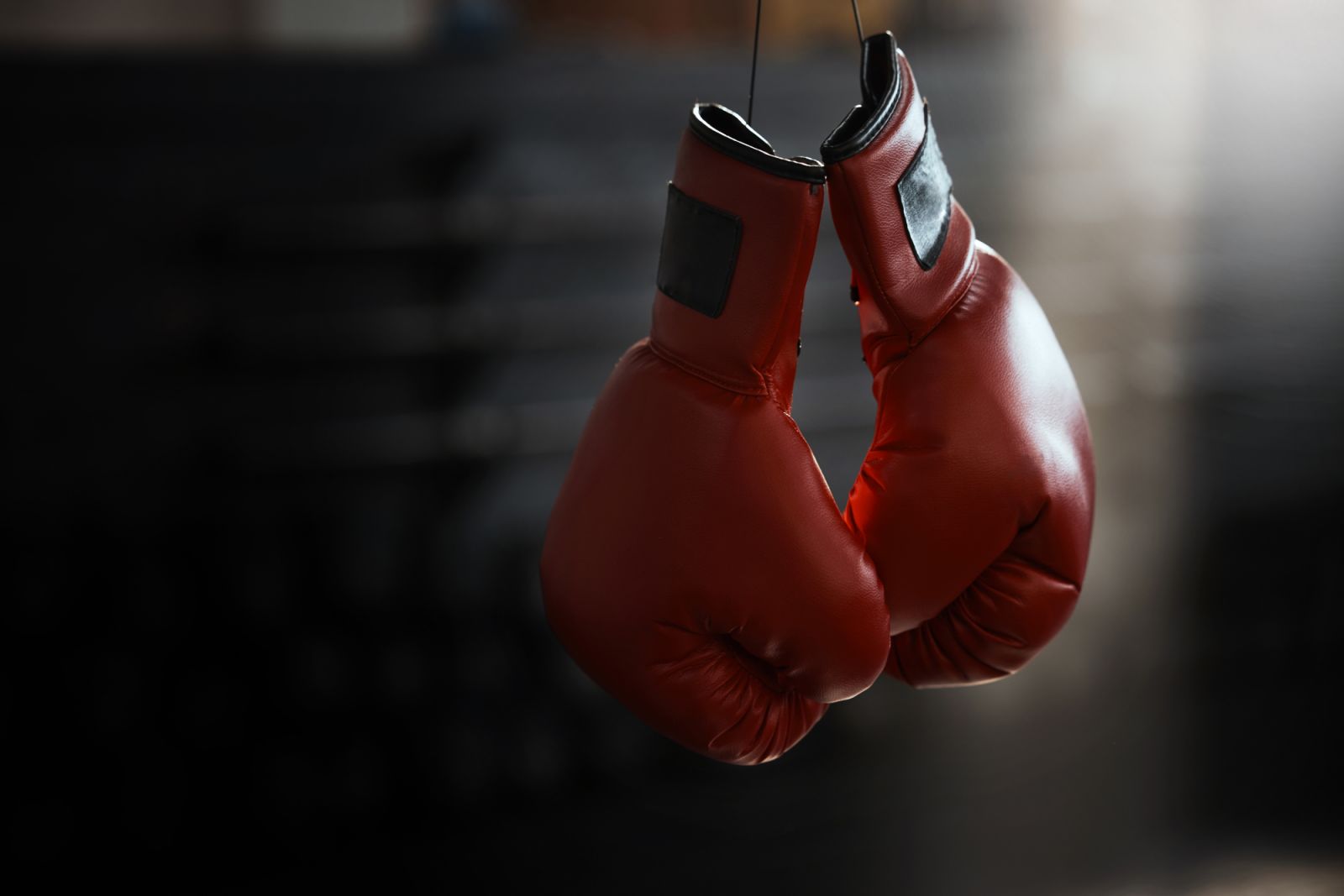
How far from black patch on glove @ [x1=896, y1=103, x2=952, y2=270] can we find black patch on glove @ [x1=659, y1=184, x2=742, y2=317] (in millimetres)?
107

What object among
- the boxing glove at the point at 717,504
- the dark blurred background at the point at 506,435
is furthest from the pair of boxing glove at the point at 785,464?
the dark blurred background at the point at 506,435

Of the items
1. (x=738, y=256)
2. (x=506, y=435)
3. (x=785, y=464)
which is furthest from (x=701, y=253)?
(x=506, y=435)

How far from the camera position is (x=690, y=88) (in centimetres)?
253

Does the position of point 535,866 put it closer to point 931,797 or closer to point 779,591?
point 931,797

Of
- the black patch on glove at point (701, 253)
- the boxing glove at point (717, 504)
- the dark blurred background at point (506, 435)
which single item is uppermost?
the black patch on glove at point (701, 253)

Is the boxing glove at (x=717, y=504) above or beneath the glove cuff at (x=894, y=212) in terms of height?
beneath

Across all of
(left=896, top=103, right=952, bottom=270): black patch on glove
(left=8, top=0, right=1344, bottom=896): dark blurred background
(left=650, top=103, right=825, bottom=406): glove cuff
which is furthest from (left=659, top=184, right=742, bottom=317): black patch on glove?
(left=8, top=0, right=1344, bottom=896): dark blurred background

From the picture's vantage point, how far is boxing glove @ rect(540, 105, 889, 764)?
0.69 meters

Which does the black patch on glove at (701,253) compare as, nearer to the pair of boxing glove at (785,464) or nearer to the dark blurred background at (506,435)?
the pair of boxing glove at (785,464)

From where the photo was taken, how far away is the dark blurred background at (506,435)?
7.00 feet

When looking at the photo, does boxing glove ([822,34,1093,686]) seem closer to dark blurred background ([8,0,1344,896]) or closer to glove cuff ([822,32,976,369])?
glove cuff ([822,32,976,369])

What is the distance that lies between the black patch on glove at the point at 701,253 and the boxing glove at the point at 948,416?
0.07 metres

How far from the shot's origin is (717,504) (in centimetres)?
69

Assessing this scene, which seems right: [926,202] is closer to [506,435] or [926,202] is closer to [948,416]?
[948,416]
